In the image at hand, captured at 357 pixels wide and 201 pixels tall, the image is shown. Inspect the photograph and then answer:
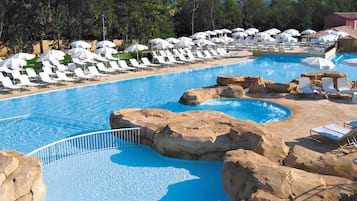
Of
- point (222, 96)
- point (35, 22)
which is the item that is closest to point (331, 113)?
point (222, 96)

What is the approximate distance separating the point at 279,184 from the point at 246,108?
7.88 metres

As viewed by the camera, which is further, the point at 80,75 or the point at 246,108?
the point at 80,75

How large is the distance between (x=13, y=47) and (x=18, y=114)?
47.6 feet

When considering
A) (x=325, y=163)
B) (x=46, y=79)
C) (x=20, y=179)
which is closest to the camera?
(x=20, y=179)

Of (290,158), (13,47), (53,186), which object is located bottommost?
(53,186)

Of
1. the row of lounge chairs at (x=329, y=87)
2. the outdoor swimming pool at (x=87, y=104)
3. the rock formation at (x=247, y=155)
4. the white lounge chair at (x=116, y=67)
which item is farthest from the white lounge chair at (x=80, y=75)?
the row of lounge chairs at (x=329, y=87)

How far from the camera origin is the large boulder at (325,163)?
6656mm

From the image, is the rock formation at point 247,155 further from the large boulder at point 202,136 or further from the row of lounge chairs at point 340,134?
the row of lounge chairs at point 340,134

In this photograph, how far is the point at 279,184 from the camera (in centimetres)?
566

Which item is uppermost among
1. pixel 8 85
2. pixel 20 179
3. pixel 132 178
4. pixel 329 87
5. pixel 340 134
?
pixel 8 85

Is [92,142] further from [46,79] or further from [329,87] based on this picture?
[329,87]

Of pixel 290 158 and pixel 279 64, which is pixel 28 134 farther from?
pixel 279 64

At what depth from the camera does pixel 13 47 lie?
25.8 meters

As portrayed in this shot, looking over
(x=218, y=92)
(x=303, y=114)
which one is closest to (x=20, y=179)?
(x=303, y=114)
